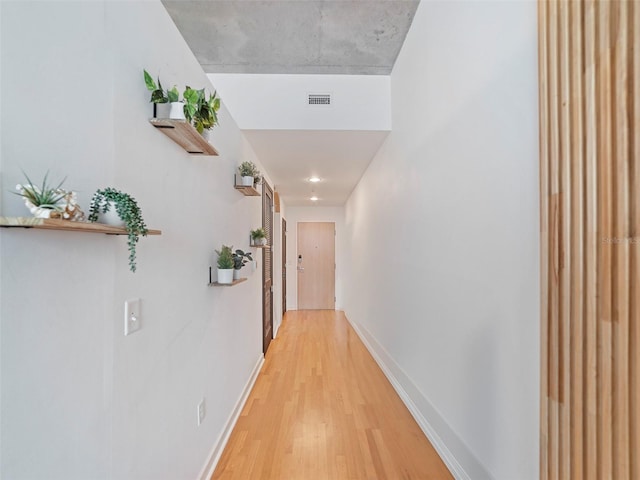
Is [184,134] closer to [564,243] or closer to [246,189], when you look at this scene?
[246,189]

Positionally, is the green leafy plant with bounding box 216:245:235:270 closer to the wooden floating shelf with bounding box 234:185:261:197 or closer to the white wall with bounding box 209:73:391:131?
the wooden floating shelf with bounding box 234:185:261:197

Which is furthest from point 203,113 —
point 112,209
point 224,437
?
point 224,437

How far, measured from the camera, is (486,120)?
1.43m

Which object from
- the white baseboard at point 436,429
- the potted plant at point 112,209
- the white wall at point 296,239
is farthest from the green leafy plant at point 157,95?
the white wall at point 296,239

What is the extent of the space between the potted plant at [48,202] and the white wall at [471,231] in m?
1.45

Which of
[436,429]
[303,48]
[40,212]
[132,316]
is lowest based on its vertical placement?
[436,429]

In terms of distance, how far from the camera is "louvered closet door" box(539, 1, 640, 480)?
2.62ft

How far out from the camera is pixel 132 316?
104 cm

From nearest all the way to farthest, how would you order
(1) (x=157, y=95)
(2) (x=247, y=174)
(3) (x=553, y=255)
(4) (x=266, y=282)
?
1. (3) (x=553, y=255)
2. (1) (x=157, y=95)
3. (2) (x=247, y=174)
4. (4) (x=266, y=282)

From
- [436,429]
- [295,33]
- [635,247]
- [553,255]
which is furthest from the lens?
[295,33]

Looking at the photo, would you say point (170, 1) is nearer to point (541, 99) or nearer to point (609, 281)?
point (541, 99)

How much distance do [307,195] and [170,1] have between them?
392 centimetres

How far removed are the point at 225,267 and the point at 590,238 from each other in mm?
1686

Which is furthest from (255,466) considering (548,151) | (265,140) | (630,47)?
(265,140)
